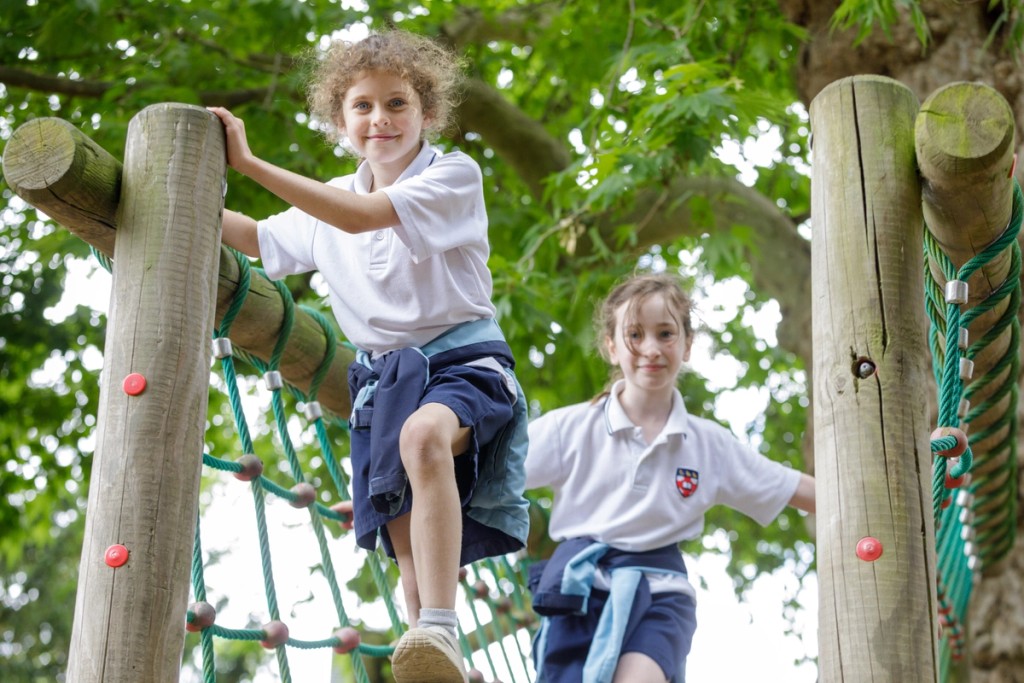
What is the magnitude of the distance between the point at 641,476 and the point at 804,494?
411 millimetres

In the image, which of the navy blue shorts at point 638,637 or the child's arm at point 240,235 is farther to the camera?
the navy blue shorts at point 638,637

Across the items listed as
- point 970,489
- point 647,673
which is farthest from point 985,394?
point 647,673

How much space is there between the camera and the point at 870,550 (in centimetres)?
184

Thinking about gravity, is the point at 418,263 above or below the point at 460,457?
above

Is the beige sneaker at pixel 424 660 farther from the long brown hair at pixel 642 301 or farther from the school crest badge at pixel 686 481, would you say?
the long brown hair at pixel 642 301

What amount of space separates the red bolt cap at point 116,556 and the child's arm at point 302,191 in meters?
0.58

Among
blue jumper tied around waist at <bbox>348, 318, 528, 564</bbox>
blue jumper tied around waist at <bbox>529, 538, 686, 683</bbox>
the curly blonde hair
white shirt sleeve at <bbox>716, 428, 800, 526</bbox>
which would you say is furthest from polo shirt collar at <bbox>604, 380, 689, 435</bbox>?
the curly blonde hair

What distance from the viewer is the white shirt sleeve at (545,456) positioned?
313cm

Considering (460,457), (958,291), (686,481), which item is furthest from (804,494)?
(460,457)

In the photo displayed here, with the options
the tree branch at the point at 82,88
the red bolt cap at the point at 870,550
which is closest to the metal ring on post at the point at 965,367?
the red bolt cap at the point at 870,550

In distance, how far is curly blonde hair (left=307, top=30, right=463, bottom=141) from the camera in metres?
2.43

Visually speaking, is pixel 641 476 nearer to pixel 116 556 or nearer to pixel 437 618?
pixel 437 618

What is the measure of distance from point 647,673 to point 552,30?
12.2 ft

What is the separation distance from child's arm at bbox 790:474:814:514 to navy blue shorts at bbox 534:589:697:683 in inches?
15.4
